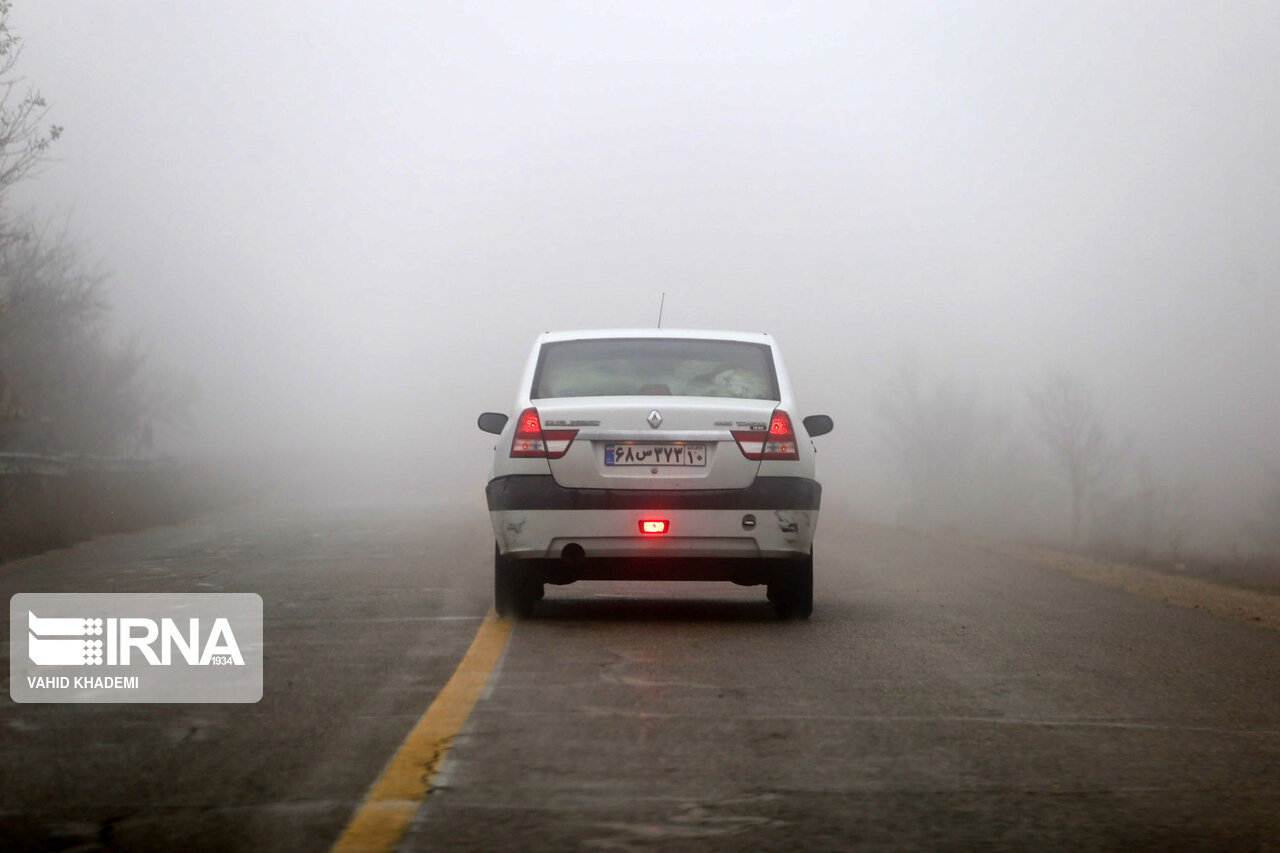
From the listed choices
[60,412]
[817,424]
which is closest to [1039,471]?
[60,412]

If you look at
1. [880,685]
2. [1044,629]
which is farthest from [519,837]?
[1044,629]

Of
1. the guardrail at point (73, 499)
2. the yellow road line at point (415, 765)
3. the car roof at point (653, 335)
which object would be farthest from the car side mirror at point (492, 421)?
the guardrail at point (73, 499)

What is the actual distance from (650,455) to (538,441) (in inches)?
25.3

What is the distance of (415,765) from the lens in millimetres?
4945

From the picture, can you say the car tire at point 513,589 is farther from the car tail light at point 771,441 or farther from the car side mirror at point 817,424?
the car side mirror at point 817,424

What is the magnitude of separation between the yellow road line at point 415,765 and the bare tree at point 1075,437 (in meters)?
78.1

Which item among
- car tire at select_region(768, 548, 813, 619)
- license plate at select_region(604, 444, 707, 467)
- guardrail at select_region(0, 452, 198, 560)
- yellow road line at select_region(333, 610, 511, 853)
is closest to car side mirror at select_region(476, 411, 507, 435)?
license plate at select_region(604, 444, 707, 467)

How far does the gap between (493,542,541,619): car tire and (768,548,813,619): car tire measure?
4.72 ft

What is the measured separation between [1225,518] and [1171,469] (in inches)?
606

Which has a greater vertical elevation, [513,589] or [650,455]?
[650,455]

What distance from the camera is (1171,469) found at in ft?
391

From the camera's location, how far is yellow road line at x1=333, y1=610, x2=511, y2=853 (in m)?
4.06

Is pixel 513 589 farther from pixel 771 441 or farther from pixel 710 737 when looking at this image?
pixel 710 737

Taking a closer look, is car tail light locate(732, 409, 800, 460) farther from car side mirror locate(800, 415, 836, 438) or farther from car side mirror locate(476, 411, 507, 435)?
car side mirror locate(476, 411, 507, 435)
